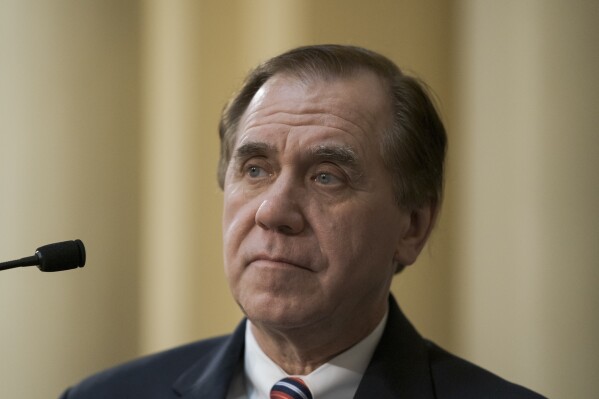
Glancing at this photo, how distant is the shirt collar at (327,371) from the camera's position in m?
2.05

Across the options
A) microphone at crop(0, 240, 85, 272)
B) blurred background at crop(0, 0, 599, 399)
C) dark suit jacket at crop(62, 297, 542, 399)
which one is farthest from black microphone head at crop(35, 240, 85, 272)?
blurred background at crop(0, 0, 599, 399)

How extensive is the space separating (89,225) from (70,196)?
0.14 metres

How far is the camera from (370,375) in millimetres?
2033

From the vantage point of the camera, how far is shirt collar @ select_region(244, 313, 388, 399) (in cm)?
205

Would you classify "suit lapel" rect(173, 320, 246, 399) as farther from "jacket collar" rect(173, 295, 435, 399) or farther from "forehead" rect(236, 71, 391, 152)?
"forehead" rect(236, 71, 391, 152)

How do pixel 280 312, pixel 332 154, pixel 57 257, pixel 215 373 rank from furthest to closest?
pixel 215 373 < pixel 332 154 < pixel 280 312 < pixel 57 257

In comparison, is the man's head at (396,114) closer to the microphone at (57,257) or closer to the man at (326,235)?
the man at (326,235)

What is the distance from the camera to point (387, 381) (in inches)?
79.9

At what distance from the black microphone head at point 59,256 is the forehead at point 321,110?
758 mm

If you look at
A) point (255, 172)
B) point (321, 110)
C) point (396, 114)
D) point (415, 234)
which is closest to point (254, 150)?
point (255, 172)

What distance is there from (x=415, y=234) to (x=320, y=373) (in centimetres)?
49

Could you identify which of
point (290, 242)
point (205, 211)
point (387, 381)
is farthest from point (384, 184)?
point (205, 211)

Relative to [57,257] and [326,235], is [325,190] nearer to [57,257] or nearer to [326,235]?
[326,235]

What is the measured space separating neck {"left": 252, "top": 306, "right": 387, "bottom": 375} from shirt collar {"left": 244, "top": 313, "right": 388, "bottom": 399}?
2cm
